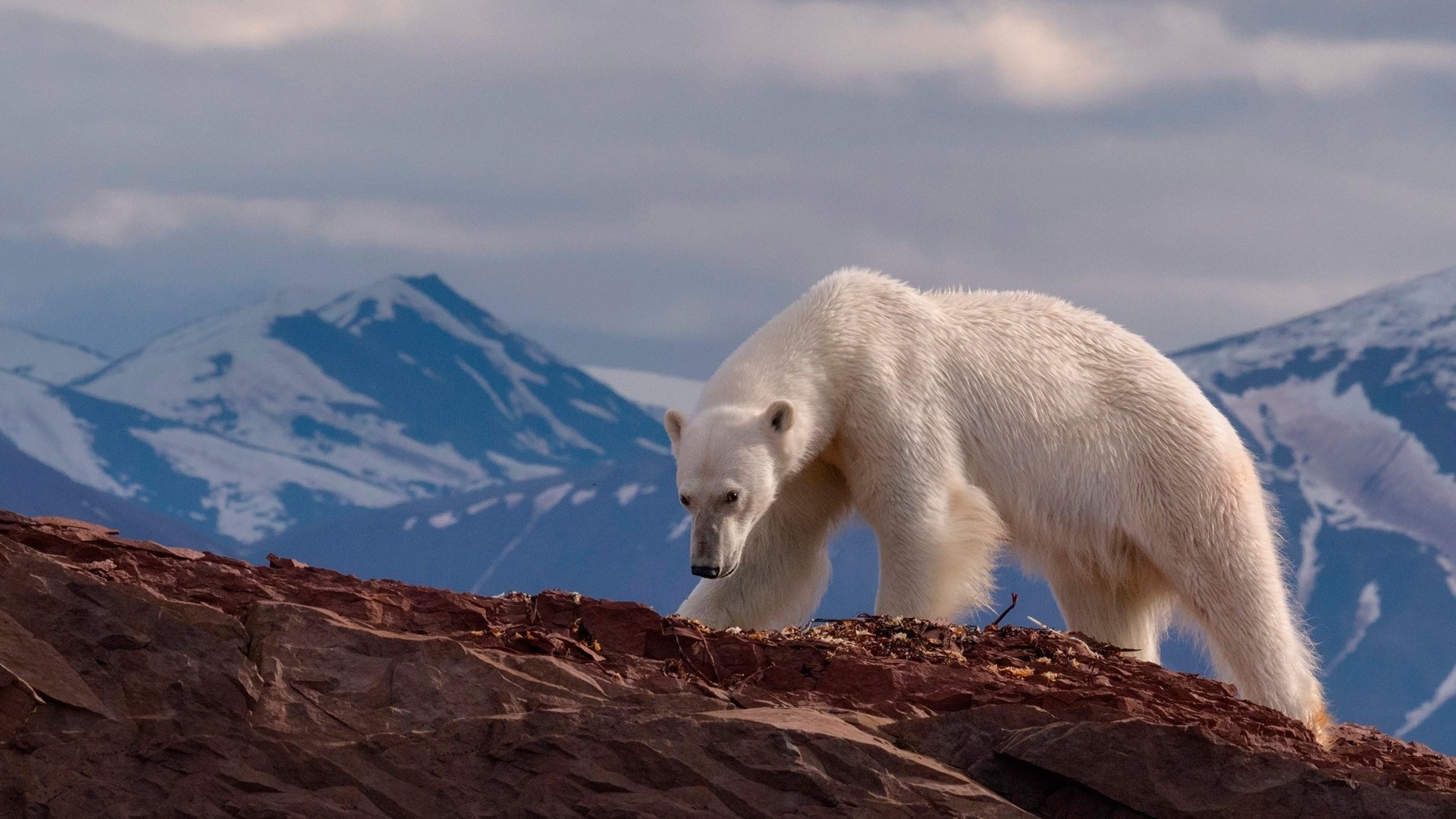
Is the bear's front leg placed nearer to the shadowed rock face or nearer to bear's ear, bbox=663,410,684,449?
bear's ear, bbox=663,410,684,449

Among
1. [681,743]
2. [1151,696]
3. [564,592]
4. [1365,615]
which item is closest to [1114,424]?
[1151,696]

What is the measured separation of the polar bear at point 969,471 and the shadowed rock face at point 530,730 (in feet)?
11.7

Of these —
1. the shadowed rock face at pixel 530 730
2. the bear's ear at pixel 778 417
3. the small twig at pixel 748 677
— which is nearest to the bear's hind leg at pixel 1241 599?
the bear's ear at pixel 778 417

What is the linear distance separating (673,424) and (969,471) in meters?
2.02

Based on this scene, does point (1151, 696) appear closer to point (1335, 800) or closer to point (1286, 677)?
point (1335, 800)

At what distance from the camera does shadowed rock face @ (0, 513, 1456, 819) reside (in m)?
6.34

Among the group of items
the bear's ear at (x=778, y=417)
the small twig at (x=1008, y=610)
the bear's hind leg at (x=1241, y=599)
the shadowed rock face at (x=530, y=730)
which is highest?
the bear's hind leg at (x=1241, y=599)

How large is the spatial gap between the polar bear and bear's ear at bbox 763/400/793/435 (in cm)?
1

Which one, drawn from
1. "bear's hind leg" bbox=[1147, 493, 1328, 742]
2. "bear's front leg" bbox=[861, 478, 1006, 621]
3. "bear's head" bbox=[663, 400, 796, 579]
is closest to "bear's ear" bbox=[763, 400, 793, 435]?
"bear's head" bbox=[663, 400, 796, 579]

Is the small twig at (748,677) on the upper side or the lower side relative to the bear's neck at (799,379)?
lower

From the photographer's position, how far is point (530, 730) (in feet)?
21.2

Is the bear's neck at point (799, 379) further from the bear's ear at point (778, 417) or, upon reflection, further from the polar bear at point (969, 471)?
the bear's ear at point (778, 417)

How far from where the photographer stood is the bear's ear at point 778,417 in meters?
10.7

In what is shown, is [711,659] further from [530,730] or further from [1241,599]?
[1241,599]
